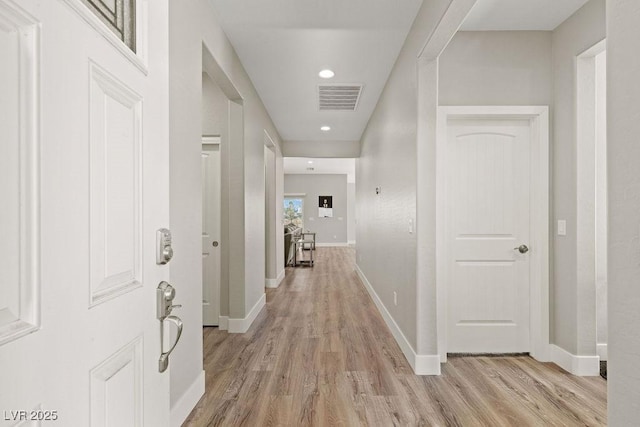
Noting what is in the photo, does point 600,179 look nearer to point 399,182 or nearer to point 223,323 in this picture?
point 399,182

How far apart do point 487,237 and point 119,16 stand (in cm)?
296

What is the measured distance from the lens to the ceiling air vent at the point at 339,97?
13.2 feet

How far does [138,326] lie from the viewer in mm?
798

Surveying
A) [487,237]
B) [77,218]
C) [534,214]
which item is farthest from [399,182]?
[77,218]

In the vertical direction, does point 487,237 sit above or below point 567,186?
below

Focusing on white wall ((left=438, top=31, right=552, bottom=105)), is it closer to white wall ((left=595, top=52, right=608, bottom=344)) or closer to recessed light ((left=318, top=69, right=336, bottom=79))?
white wall ((left=595, top=52, right=608, bottom=344))

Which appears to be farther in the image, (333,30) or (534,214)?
(534,214)

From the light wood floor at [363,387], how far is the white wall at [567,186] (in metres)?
0.35

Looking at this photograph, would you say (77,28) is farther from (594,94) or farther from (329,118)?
(329,118)

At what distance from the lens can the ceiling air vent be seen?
402cm

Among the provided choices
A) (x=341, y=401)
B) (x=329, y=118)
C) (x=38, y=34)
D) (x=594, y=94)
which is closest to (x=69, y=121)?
(x=38, y=34)

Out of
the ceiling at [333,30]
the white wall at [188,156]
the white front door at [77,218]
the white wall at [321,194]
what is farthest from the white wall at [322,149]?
the white wall at [321,194]

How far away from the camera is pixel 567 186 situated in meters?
2.68

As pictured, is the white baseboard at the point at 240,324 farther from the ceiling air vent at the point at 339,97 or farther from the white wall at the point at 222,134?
the ceiling air vent at the point at 339,97
